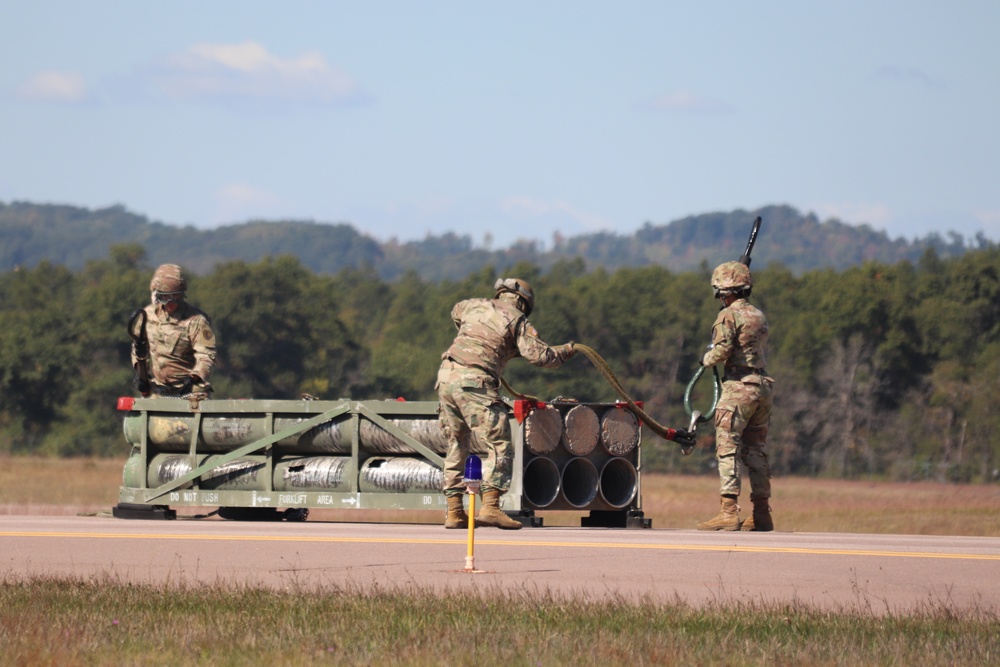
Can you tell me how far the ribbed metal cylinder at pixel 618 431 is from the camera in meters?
15.6

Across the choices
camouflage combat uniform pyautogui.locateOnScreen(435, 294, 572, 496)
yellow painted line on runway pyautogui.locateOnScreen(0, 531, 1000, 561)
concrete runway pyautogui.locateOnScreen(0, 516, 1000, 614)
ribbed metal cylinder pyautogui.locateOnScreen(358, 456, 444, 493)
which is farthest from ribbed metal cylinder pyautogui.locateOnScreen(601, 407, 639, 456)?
yellow painted line on runway pyautogui.locateOnScreen(0, 531, 1000, 561)

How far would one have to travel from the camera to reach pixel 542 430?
1512 cm

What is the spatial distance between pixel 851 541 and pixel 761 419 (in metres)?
1.81

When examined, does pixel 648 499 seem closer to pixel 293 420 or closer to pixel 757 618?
pixel 293 420

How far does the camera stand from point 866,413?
72.6m

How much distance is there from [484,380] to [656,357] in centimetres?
6892

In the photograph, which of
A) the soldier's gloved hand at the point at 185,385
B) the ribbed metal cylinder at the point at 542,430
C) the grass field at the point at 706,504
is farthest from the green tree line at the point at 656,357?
the ribbed metal cylinder at the point at 542,430

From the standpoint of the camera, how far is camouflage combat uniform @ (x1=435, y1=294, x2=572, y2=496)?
14.1 metres

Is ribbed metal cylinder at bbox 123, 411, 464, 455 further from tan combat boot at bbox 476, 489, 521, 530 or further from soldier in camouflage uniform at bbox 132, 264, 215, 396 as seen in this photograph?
tan combat boot at bbox 476, 489, 521, 530

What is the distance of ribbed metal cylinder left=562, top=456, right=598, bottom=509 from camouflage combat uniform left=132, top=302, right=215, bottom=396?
3.98 meters

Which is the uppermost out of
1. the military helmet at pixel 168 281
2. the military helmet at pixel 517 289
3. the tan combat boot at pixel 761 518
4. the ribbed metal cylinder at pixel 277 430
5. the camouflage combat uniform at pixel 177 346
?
the military helmet at pixel 168 281

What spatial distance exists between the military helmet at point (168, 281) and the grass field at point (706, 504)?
5.62 metres

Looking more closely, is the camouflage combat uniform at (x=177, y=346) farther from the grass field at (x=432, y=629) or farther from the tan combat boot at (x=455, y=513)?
the grass field at (x=432, y=629)

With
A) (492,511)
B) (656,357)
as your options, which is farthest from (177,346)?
(656,357)
